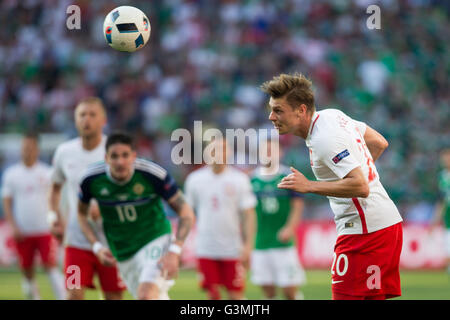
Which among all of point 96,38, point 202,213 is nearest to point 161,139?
point 96,38

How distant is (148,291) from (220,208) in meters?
3.76

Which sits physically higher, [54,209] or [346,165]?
[346,165]

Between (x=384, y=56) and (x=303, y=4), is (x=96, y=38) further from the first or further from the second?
(x=384, y=56)

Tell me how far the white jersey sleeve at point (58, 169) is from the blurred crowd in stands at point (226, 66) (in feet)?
29.0

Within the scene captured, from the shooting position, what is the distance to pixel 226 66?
20.0 meters

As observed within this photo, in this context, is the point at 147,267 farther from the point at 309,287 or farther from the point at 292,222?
→ the point at 309,287

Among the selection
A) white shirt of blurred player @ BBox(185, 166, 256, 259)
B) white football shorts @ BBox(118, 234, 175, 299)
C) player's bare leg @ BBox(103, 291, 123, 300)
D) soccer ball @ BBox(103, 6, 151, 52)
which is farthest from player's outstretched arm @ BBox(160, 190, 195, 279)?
white shirt of blurred player @ BBox(185, 166, 256, 259)

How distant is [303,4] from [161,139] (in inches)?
256

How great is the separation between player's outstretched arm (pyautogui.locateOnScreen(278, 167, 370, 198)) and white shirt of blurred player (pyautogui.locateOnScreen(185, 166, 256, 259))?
521 centimetres

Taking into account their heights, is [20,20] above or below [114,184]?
above

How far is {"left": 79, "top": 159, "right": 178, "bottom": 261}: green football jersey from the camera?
Answer: 22.6 feet

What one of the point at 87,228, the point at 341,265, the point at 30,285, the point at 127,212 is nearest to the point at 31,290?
the point at 30,285
